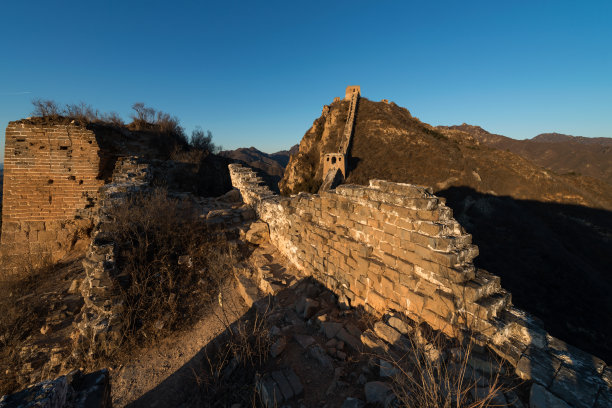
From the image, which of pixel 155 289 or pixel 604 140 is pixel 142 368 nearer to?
pixel 155 289

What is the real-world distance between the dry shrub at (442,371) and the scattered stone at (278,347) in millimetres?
1134

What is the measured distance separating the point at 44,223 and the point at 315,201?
7642 mm

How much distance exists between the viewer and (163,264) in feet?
13.3

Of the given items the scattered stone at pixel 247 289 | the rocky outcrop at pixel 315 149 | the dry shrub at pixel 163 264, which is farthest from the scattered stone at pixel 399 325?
the rocky outcrop at pixel 315 149

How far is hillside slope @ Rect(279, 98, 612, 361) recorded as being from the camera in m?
13.6

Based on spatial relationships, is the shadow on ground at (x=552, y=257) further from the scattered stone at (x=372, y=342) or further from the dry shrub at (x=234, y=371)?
the dry shrub at (x=234, y=371)

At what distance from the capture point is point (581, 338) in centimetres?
1147

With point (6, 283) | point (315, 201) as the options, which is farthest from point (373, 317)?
point (6, 283)

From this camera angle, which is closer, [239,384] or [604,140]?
[239,384]

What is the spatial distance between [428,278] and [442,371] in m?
0.87

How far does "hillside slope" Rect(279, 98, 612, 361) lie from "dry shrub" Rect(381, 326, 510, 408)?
14.5 m

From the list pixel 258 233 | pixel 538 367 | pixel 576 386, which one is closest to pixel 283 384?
pixel 538 367

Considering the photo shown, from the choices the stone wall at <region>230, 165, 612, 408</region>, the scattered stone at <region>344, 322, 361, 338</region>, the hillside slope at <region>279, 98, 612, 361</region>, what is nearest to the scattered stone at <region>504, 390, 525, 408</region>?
the stone wall at <region>230, 165, 612, 408</region>

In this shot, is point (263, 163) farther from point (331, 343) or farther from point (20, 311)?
point (331, 343)
